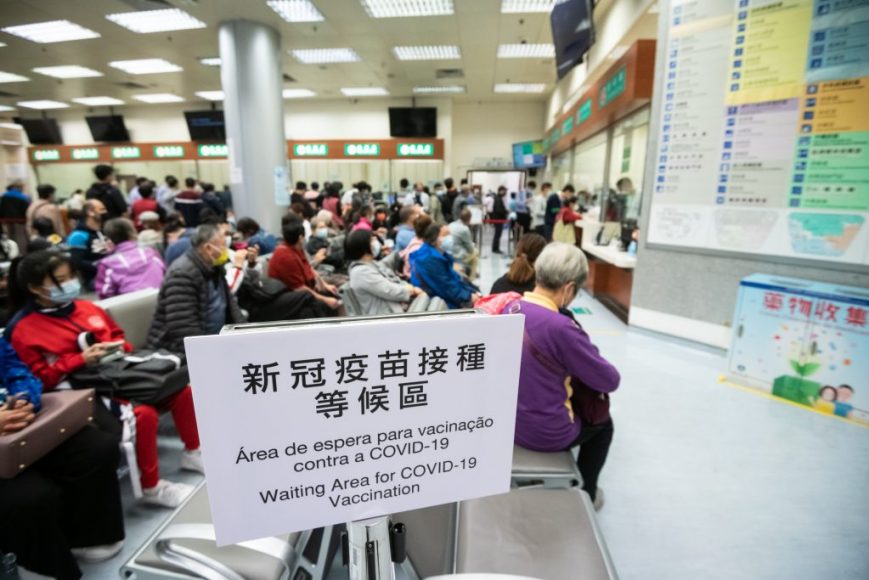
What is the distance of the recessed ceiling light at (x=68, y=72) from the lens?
9108mm

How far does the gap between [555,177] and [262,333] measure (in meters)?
13.1

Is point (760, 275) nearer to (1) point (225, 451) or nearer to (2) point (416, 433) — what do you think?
(2) point (416, 433)

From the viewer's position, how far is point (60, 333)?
1805 mm

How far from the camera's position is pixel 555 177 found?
1267cm

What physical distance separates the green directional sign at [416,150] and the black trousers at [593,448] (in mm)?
11831

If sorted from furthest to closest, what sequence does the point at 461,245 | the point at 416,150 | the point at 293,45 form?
the point at 416,150 → the point at 293,45 → the point at 461,245

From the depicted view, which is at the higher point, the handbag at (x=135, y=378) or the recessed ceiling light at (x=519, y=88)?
the recessed ceiling light at (x=519, y=88)

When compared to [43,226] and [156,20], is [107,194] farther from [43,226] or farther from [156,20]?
[156,20]

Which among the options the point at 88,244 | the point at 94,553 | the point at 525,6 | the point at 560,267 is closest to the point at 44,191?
the point at 88,244

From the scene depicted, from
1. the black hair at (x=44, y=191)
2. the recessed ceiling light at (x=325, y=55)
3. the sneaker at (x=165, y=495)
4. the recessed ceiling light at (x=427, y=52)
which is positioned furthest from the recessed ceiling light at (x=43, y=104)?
the sneaker at (x=165, y=495)

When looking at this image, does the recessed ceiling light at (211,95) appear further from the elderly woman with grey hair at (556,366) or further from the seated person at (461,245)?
the elderly woman with grey hair at (556,366)

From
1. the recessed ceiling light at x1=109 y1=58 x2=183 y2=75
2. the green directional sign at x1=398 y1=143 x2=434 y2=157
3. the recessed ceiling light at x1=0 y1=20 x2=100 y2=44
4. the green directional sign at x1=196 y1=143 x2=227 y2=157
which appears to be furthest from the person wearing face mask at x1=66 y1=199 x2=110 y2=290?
the green directional sign at x1=196 y1=143 x2=227 y2=157

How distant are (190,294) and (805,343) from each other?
3.77 metres

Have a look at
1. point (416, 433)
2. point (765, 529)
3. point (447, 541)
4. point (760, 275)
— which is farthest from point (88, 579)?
point (760, 275)
